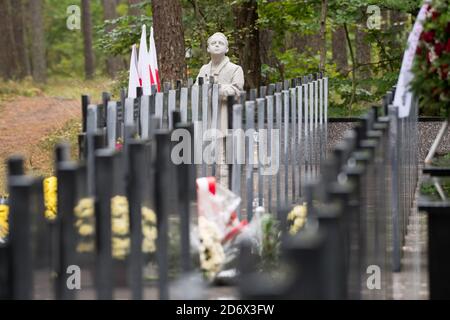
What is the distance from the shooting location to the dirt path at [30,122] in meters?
24.5

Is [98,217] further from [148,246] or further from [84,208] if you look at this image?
[148,246]

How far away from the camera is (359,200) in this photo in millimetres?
5980

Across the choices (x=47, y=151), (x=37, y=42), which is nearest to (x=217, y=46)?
(x=47, y=151)

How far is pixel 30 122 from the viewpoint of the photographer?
3158cm

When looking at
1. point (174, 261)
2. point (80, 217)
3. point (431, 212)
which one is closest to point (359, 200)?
point (431, 212)

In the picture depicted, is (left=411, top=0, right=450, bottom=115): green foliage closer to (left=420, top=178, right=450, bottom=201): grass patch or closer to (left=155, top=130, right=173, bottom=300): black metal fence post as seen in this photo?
(left=420, top=178, right=450, bottom=201): grass patch

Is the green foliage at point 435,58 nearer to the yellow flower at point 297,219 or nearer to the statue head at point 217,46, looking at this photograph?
the yellow flower at point 297,219

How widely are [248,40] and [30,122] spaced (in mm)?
9807

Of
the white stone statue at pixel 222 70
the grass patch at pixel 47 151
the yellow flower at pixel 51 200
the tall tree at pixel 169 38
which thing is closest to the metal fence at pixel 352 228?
the yellow flower at pixel 51 200

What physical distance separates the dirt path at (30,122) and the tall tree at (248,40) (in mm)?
3799

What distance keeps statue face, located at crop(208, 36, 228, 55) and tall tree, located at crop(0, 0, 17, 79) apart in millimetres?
29581
